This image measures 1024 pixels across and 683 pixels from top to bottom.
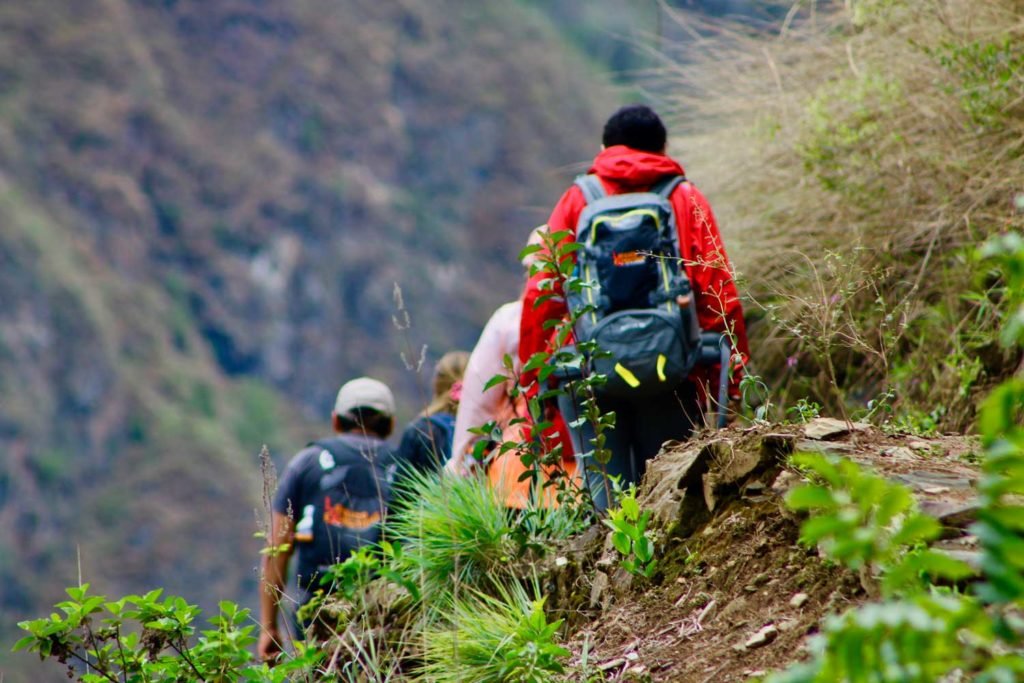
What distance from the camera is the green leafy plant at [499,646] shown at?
103 inches

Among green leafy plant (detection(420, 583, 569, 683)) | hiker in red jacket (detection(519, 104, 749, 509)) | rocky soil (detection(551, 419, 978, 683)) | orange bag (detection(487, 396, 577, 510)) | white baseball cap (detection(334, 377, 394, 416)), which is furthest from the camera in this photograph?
white baseball cap (detection(334, 377, 394, 416))

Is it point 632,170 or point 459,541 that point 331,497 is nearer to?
point 459,541

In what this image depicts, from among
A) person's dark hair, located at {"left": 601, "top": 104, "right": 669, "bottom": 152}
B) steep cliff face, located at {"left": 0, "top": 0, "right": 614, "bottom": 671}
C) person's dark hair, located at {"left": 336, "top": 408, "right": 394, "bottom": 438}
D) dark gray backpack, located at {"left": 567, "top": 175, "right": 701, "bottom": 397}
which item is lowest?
steep cliff face, located at {"left": 0, "top": 0, "right": 614, "bottom": 671}

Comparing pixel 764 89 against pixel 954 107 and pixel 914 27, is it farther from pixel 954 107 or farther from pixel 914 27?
pixel 954 107

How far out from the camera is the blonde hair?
15.9ft

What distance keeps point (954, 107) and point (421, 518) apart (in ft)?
9.72

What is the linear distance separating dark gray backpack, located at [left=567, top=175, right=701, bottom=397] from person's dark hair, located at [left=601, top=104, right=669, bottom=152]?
32 cm

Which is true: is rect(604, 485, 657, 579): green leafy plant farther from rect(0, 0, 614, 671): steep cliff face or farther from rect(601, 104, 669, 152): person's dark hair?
rect(0, 0, 614, 671): steep cliff face

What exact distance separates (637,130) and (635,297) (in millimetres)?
642

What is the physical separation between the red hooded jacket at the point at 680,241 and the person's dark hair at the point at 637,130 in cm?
3

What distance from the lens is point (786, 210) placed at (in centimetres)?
559

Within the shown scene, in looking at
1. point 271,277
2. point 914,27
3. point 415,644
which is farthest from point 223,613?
point 271,277

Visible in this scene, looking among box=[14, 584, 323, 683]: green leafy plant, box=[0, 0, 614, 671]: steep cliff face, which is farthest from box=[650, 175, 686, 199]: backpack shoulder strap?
box=[0, 0, 614, 671]: steep cliff face

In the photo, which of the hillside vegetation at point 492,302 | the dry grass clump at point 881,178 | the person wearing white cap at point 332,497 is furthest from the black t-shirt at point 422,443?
the dry grass clump at point 881,178
